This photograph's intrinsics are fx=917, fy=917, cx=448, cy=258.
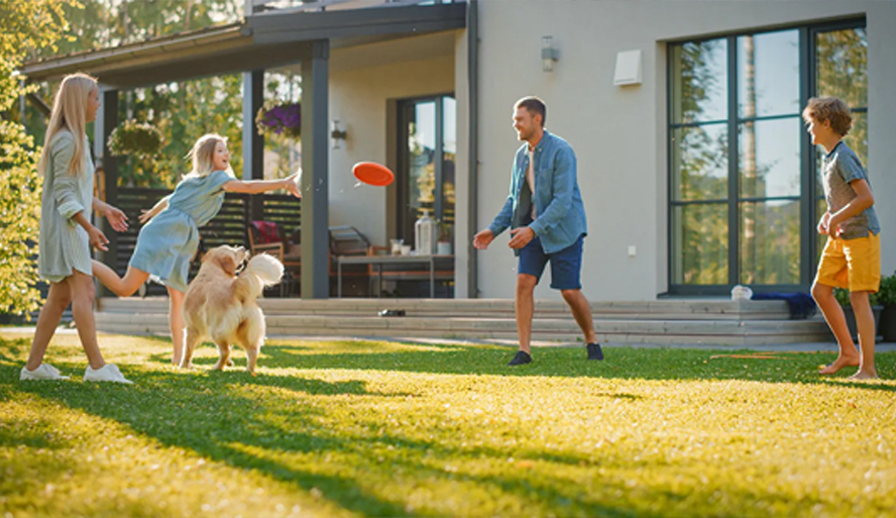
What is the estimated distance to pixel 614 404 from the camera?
153 inches

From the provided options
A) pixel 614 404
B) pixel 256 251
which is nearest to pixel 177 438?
pixel 614 404

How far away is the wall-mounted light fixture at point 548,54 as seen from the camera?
35.6ft

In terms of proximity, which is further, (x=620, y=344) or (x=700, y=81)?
(x=700, y=81)

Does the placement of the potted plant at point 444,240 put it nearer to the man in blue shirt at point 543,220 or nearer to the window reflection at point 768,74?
the window reflection at point 768,74

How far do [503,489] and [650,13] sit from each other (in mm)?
9066

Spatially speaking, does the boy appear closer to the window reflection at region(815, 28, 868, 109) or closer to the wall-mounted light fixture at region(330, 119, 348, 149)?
the window reflection at region(815, 28, 868, 109)

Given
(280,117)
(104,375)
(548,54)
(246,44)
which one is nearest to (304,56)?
(246,44)

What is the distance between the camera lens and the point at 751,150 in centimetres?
1016

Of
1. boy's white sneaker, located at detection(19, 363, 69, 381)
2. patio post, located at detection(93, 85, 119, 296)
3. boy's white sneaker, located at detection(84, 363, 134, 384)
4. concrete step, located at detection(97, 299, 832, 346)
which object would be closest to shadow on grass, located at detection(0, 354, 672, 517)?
boy's white sneaker, located at detection(84, 363, 134, 384)

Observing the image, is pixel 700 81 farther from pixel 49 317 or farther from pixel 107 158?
pixel 107 158

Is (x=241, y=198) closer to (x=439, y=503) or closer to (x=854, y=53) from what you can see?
(x=854, y=53)

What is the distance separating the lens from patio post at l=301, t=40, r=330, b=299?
415 inches

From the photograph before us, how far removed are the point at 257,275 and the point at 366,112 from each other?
9.16 meters

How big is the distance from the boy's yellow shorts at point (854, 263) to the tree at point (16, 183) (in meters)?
6.80
